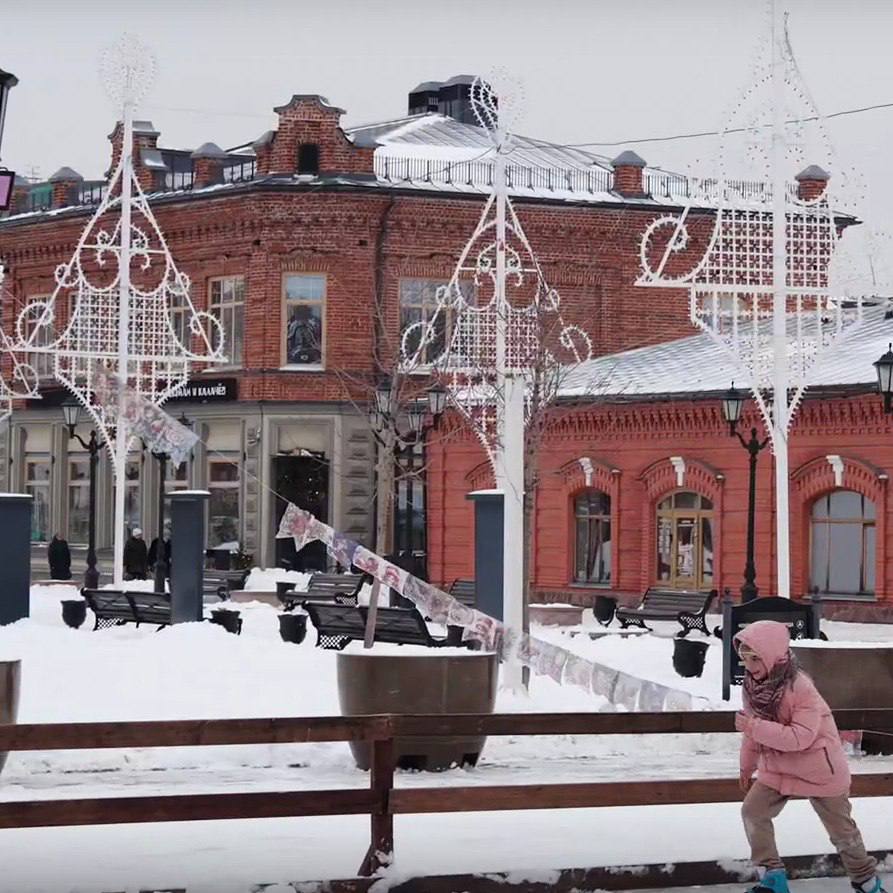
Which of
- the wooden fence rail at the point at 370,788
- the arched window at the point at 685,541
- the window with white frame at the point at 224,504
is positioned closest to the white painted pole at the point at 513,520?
the wooden fence rail at the point at 370,788

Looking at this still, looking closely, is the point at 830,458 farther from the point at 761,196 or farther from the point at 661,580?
the point at 761,196

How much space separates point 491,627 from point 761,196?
8459mm

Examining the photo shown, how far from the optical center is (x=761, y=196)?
24.3 meters

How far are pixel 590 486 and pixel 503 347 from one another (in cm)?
1021

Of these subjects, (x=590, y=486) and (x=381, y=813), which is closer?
(x=381, y=813)

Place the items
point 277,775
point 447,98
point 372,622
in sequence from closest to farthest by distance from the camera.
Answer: point 277,775 < point 372,622 < point 447,98

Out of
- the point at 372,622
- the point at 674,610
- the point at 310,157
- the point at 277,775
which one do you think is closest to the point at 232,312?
the point at 310,157

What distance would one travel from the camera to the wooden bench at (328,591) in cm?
3312

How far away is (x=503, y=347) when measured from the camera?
97.8 feet

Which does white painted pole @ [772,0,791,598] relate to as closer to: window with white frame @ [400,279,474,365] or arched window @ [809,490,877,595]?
arched window @ [809,490,877,595]

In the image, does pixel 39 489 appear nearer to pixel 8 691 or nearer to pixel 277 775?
pixel 277 775

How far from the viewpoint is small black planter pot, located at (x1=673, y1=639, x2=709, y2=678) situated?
22656 millimetres

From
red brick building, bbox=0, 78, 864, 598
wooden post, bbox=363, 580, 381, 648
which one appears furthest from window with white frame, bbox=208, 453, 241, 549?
wooden post, bbox=363, 580, 381, 648

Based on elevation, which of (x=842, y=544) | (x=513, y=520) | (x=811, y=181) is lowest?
(x=842, y=544)
